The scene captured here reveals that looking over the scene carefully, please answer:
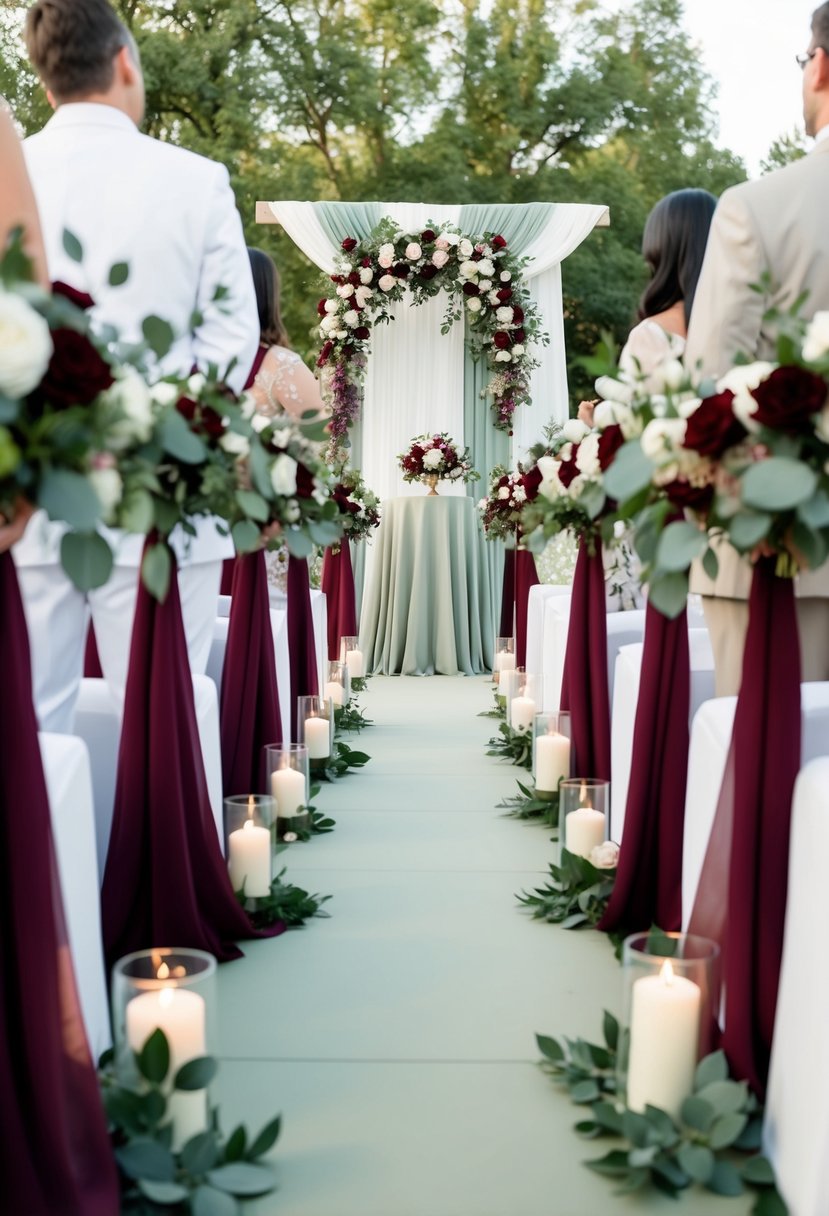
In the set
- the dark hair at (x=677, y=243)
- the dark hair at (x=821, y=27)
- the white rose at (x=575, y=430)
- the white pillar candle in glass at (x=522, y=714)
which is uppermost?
the dark hair at (x=821, y=27)

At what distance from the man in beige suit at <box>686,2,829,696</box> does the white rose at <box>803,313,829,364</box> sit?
0.80m

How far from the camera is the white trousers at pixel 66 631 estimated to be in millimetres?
2535

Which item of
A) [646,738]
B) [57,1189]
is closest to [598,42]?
[646,738]

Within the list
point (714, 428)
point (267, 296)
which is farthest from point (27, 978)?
point (267, 296)

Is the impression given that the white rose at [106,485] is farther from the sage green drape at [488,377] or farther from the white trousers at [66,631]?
the sage green drape at [488,377]

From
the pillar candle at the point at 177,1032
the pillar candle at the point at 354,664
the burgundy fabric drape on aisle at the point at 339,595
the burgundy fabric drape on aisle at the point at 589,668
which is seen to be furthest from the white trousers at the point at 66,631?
the burgundy fabric drape on aisle at the point at 339,595

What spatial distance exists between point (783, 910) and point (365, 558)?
9021 mm

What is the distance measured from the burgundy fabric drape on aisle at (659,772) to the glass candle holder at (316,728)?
2.11m

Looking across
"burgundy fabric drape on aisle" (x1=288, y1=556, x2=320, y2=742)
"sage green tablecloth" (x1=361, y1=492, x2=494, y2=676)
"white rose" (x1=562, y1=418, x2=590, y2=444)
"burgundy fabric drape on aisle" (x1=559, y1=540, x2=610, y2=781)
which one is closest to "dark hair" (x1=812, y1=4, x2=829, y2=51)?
"white rose" (x1=562, y1=418, x2=590, y2=444)

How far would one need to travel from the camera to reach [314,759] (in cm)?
509

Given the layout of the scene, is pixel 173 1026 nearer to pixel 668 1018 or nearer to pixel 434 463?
pixel 668 1018

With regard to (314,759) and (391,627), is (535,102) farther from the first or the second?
(314,759)

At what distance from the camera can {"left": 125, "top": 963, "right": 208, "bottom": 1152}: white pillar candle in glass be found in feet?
6.15

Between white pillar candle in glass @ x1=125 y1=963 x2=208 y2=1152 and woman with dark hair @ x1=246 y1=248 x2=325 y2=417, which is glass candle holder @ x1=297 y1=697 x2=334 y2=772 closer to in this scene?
woman with dark hair @ x1=246 y1=248 x2=325 y2=417
